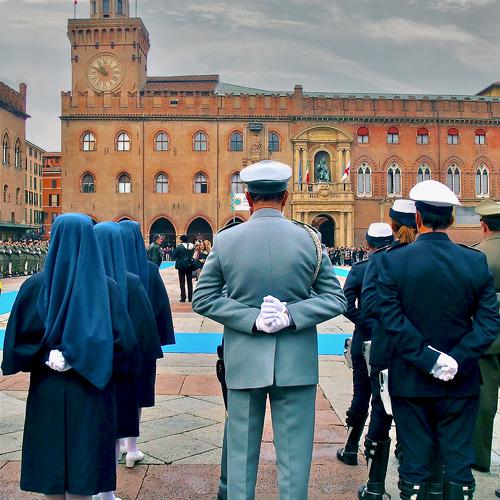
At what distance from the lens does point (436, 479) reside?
3.37m

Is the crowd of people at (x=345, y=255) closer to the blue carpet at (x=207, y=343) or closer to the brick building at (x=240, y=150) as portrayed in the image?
the brick building at (x=240, y=150)

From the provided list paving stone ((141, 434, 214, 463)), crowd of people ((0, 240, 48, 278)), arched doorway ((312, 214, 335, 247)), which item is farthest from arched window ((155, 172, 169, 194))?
paving stone ((141, 434, 214, 463))

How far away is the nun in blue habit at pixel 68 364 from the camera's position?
294 centimetres

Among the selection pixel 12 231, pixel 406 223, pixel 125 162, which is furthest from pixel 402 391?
pixel 12 231

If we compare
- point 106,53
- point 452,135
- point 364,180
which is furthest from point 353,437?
point 106,53

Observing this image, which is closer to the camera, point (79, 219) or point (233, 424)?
point (79, 219)

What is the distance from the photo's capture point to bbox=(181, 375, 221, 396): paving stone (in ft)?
21.9

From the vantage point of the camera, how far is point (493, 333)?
321cm

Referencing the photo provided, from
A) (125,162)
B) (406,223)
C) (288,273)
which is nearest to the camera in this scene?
(288,273)

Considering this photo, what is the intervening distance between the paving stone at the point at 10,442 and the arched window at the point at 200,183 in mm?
40677

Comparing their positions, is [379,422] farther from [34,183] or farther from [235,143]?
[34,183]

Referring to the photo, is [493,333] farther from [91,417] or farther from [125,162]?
[125,162]

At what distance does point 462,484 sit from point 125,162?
A: 4407 centimetres

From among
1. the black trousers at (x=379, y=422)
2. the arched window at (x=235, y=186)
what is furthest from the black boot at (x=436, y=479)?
the arched window at (x=235, y=186)
